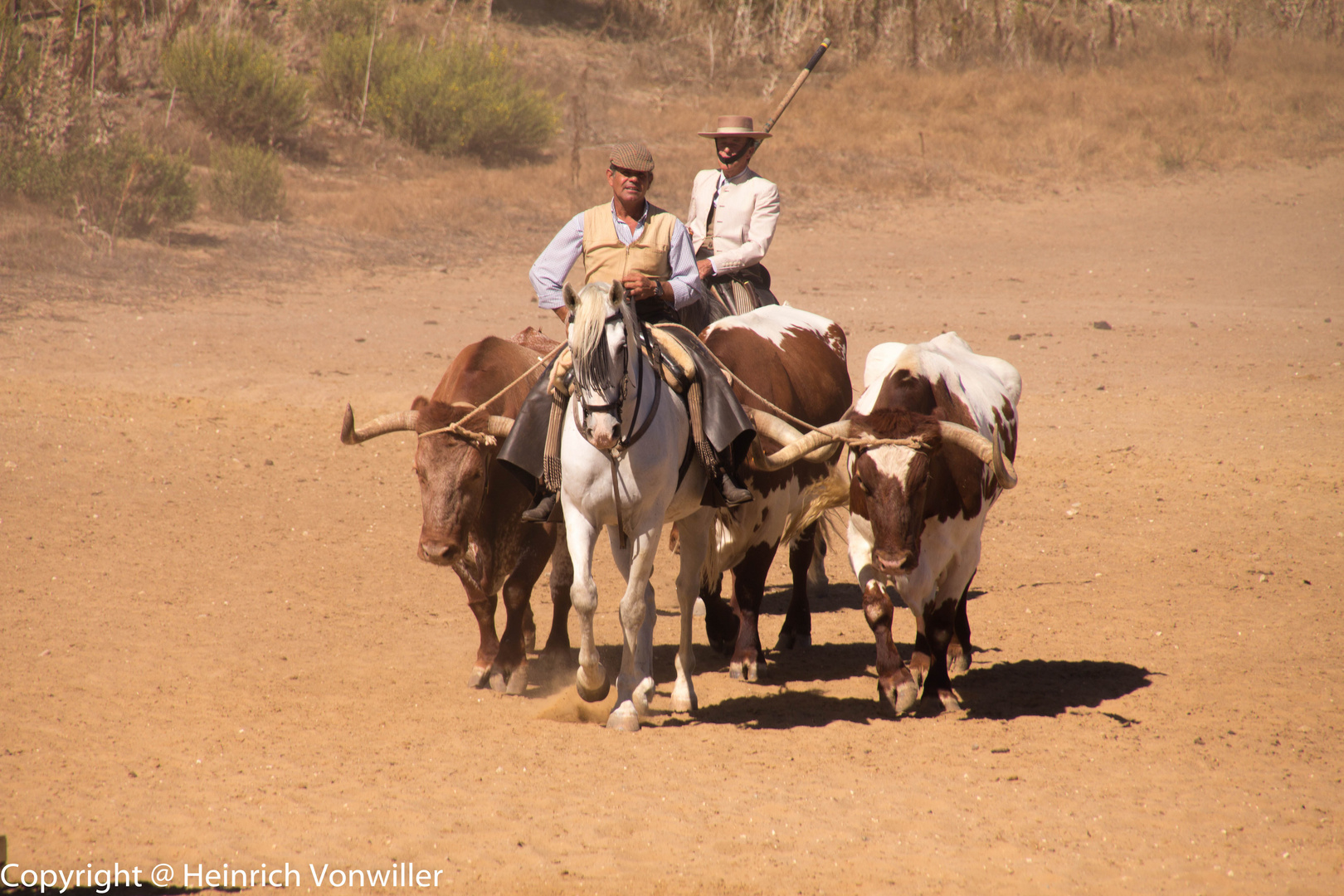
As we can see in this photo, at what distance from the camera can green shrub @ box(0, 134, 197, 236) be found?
50.9ft

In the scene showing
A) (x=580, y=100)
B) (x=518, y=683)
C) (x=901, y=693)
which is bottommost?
(x=518, y=683)

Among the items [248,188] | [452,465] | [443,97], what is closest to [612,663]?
[452,465]

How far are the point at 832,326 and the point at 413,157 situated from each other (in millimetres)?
14411

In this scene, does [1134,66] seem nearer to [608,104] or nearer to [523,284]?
[608,104]

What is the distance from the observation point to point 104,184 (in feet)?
51.2

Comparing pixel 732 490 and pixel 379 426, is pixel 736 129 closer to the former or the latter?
pixel 732 490

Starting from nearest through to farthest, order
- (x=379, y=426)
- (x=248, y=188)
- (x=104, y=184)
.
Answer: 1. (x=379, y=426)
2. (x=104, y=184)
3. (x=248, y=188)

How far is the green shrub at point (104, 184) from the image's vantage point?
15508 millimetres

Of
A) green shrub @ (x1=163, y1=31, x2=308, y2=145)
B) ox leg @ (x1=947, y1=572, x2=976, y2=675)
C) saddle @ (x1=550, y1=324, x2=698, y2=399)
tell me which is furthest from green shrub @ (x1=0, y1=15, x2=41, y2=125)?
ox leg @ (x1=947, y1=572, x2=976, y2=675)

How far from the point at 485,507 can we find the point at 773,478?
146 cm

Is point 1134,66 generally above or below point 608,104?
above

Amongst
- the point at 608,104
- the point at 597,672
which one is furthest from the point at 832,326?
the point at 608,104

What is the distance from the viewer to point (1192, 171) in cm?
2200

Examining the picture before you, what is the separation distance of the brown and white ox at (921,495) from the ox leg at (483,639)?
1.82m
